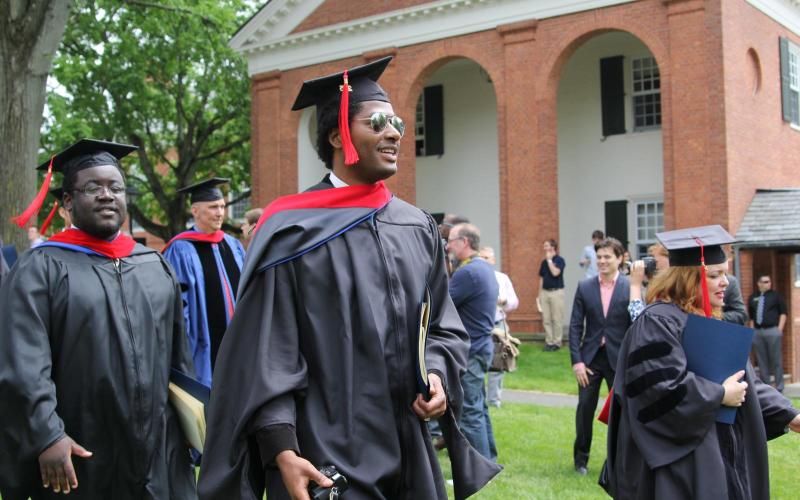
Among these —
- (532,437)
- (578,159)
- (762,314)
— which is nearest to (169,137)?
(578,159)

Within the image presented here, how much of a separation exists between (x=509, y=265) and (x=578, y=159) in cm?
363

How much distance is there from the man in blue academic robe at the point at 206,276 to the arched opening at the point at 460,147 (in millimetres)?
16669

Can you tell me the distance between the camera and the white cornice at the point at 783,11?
19625 mm

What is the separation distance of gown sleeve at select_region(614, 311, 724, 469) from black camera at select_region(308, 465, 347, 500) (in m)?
2.26

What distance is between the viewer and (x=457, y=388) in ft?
10.2

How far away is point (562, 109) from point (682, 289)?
1817 centimetres

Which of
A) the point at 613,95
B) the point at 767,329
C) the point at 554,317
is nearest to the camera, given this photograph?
the point at 767,329

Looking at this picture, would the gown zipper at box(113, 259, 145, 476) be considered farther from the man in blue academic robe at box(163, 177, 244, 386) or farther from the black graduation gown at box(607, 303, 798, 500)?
the black graduation gown at box(607, 303, 798, 500)

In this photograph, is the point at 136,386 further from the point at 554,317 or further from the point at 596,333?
the point at 554,317

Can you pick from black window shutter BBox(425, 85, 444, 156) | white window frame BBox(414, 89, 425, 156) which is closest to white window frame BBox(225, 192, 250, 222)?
white window frame BBox(414, 89, 425, 156)

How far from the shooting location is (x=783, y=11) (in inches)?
814

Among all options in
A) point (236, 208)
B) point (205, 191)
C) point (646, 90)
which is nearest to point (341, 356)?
point (205, 191)

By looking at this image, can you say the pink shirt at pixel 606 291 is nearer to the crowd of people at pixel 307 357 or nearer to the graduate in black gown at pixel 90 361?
the crowd of people at pixel 307 357

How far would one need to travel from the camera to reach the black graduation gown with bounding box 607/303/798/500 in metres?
4.36
